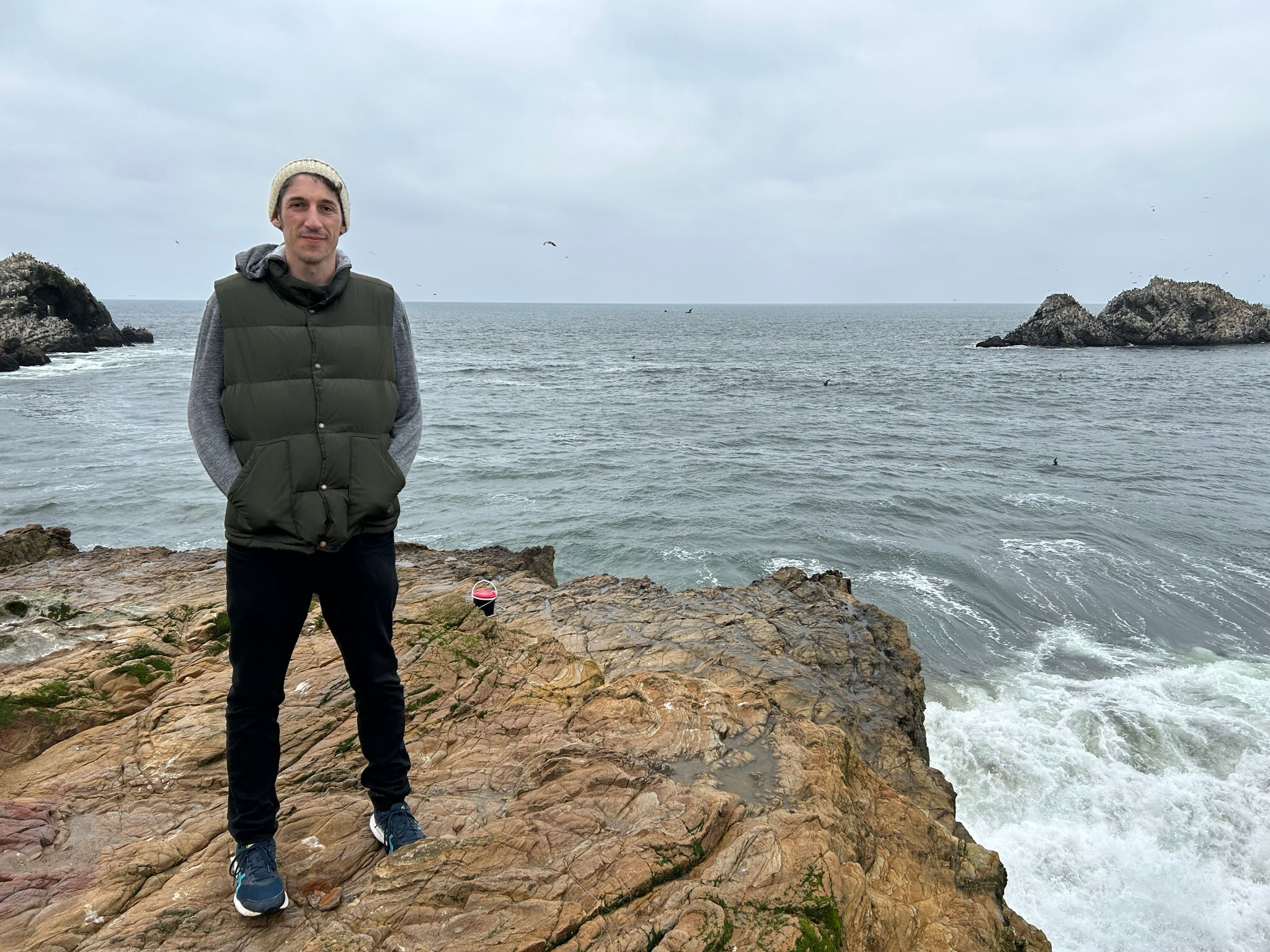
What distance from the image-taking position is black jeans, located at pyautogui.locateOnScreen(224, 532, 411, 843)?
3160 millimetres

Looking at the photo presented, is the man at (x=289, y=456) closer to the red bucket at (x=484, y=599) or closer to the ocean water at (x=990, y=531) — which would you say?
the red bucket at (x=484, y=599)

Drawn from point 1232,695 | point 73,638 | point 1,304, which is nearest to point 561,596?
point 73,638

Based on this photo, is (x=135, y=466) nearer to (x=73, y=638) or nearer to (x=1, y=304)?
(x=73, y=638)

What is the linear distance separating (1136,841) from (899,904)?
6529mm

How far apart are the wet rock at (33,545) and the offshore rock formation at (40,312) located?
5537 cm

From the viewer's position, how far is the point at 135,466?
26.3 meters

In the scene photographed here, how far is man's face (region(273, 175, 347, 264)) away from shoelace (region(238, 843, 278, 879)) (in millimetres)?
2729

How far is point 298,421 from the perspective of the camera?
314 centimetres

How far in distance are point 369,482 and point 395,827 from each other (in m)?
1.83

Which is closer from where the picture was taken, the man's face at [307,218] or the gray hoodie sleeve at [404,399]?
the man's face at [307,218]

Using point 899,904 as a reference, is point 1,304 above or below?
above

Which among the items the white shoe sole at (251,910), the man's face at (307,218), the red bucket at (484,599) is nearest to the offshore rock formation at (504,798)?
the white shoe sole at (251,910)

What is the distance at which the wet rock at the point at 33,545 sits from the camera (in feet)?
42.2

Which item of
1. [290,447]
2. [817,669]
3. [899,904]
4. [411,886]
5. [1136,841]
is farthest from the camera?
[1136,841]
